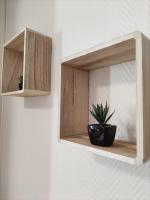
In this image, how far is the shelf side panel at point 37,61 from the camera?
0.75 m

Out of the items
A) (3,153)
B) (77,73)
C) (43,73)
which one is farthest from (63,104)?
(3,153)

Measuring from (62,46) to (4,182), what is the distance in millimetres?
1019

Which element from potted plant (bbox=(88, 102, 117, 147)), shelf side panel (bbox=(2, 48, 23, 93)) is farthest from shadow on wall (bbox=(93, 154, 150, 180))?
shelf side panel (bbox=(2, 48, 23, 93))

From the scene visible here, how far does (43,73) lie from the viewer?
0.81 m

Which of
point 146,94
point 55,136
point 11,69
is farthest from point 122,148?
point 11,69

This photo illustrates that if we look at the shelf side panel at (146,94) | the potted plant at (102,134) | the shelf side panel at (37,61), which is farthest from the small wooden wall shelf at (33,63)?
the shelf side panel at (146,94)

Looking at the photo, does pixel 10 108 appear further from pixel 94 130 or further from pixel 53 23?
pixel 94 130

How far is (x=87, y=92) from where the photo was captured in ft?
2.24

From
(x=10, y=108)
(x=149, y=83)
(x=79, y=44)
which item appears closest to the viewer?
(x=149, y=83)

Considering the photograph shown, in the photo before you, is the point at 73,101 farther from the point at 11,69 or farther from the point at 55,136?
the point at 11,69

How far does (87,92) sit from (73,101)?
76 millimetres

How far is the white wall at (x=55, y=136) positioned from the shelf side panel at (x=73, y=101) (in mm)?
117

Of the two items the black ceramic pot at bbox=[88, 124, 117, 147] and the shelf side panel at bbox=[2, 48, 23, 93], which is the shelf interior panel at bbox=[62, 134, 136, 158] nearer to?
the black ceramic pot at bbox=[88, 124, 117, 147]

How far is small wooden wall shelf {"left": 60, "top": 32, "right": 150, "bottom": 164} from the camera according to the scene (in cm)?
37
